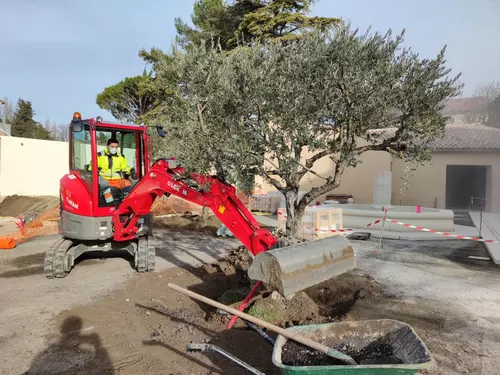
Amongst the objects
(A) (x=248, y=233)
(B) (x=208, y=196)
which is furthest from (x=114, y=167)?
(A) (x=248, y=233)

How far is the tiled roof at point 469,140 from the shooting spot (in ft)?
64.4

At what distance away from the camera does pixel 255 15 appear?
19.2 m

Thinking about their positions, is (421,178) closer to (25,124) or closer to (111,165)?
(111,165)

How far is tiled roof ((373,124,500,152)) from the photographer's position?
773 inches

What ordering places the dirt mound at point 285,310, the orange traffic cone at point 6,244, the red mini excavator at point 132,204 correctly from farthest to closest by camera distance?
1. the orange traffic cone at point 6,244
2. the red mini excavator at point 132,204
3. the dirt mound at point 285,310

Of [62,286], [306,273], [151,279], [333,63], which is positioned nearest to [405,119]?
[333,63]

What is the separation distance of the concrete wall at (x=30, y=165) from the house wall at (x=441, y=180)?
21.5 metres

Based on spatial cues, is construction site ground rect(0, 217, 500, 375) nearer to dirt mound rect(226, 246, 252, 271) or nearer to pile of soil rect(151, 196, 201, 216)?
dirt mound rect(226, 246, 252, 271)

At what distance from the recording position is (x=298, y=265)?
421cm

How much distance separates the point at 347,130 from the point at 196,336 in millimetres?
3362

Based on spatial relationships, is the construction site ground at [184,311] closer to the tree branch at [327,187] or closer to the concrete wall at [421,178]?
the tree branch at [327,187]

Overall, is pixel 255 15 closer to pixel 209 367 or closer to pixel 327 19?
pixel 327 19

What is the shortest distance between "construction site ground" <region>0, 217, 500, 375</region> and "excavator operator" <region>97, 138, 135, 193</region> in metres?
1.95

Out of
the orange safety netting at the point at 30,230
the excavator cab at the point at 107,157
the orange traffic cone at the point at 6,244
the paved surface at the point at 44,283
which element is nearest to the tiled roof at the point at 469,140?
the paved surface at the point at 44,283
